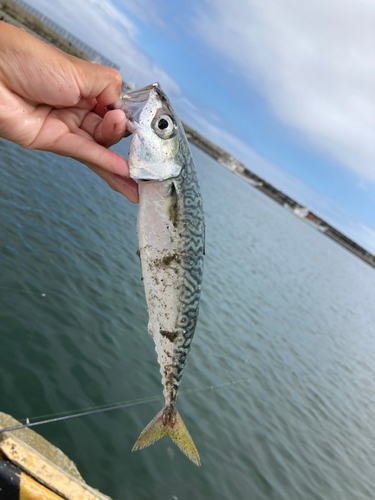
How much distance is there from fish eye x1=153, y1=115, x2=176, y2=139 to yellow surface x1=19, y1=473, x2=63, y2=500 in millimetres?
3320

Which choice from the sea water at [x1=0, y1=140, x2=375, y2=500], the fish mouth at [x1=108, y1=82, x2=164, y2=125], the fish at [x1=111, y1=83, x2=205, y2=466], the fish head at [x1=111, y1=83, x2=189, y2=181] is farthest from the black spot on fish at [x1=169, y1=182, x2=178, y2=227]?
the sea water at [x1=0, y1=140, x2=375, y2=500]

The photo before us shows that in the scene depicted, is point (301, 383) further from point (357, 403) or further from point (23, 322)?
point (23, 322)

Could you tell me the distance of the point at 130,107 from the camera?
10.3 feet

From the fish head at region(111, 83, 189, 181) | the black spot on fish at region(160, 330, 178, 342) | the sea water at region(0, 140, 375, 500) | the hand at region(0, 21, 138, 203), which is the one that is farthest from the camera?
the sea water at region(0, 140, 375, 500)

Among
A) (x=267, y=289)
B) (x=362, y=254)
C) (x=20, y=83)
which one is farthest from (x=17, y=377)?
(x=362, y=254)

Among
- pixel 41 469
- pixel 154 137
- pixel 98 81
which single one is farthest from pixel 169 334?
pixel 98 81

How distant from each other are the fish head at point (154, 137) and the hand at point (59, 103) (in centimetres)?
22

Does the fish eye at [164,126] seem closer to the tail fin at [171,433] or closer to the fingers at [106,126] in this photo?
the fingers at [106,126]

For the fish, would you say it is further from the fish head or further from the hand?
the hand

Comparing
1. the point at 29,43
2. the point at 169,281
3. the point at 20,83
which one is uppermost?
the point at 29,43

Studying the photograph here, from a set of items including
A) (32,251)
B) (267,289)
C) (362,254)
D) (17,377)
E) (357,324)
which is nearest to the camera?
(17,377)

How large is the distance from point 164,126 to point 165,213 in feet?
2.52

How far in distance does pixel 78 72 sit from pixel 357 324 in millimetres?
27454

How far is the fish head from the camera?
3.00m
